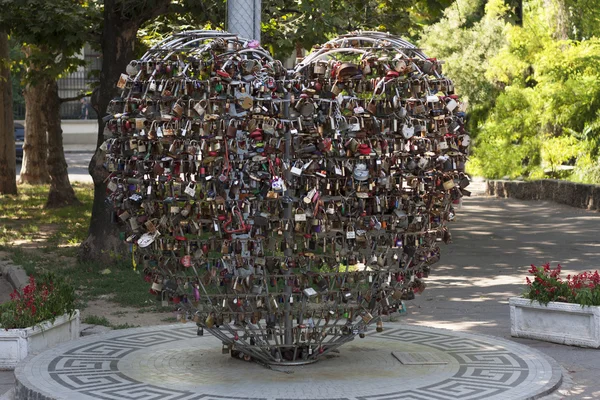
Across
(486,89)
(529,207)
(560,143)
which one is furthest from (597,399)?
(486,89)

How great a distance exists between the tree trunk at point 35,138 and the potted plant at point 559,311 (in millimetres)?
15733

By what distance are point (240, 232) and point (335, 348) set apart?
1615mm

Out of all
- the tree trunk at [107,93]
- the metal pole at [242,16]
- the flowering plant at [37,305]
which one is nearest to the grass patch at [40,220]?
the tree trunk at [107,93]

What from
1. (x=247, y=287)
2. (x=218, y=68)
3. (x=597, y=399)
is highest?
(x=218, y=68)

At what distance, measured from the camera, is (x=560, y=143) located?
84.8 ft

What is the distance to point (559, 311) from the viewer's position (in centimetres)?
917

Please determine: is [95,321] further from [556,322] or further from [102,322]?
[556,322]

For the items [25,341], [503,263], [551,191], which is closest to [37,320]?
[25,341]

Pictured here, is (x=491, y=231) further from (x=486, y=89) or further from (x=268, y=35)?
(x=486, y=89)

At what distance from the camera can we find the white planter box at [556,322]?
8.95 metres

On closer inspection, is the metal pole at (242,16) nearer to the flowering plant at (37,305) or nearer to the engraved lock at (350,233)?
the engraved lock at (350,233)

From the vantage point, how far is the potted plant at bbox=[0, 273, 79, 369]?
8562 mm

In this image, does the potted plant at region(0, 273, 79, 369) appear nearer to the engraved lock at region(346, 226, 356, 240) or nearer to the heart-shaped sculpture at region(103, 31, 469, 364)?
the heart-shaped sculpture at region(103, 31, 469, 364)

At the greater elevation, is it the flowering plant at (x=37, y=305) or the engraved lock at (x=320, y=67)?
the engraved lock at (x=320, y=67)
